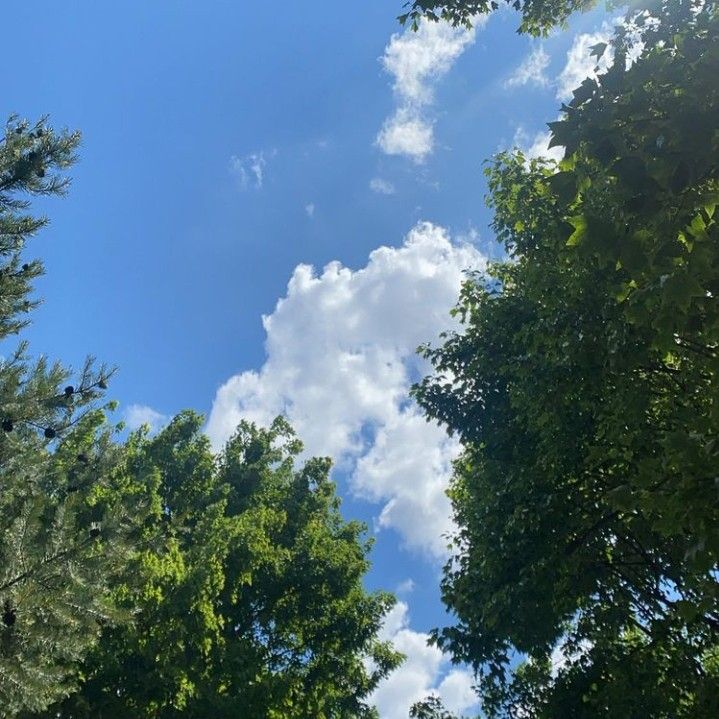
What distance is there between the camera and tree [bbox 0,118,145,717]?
264 inches

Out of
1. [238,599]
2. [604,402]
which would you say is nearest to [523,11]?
[604,402]

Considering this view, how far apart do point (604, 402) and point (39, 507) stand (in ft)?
29.3

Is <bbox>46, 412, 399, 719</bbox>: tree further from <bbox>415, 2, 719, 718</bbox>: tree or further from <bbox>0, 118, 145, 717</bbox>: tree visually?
<bbox>415, 2, 719, 718</bbox>: tree

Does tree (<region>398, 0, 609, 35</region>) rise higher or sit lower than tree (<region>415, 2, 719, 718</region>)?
higher

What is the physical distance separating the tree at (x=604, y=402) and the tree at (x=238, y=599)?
582 cm

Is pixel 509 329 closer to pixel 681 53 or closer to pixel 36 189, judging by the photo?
pixel 681 53

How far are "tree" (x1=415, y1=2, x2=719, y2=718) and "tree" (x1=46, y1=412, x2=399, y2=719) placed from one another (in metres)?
5.82

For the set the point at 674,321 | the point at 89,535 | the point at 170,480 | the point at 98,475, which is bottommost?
the point at 674,321

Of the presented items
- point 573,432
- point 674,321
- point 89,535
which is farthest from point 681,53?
point 89,535

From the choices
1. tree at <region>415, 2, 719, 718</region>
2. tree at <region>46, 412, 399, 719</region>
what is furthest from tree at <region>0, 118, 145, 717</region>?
tree at <region>415, 2, 719, 718</region>

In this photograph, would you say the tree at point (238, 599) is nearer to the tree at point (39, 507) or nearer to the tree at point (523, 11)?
the tree at point (39, 507)

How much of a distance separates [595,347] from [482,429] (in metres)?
7.86

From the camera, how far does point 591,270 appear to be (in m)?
10.0

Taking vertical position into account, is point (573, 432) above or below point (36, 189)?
below
